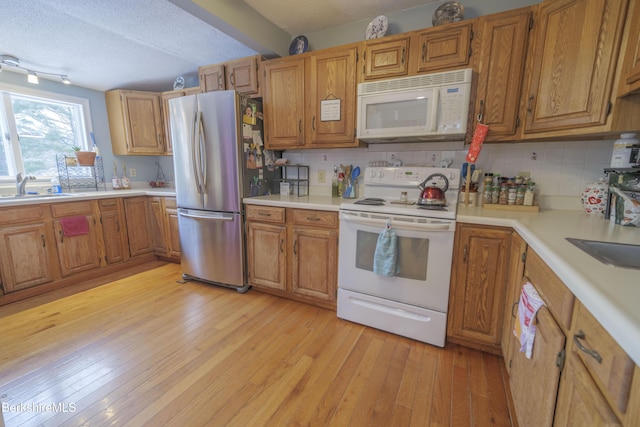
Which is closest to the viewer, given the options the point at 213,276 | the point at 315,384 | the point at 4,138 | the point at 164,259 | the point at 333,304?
the point at 315,384

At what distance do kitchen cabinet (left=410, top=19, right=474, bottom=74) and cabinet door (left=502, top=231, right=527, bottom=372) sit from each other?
120 cm

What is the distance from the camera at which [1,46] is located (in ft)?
7.39

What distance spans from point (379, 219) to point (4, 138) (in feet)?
12.7

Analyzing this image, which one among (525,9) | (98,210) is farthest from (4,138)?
(525,9)

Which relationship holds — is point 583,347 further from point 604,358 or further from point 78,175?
point 78,175

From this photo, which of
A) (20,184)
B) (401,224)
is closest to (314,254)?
(401,224)

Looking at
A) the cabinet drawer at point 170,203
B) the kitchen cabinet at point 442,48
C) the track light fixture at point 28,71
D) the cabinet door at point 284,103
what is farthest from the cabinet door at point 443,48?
the track light fixture at point 28,71

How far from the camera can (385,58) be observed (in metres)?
1.98

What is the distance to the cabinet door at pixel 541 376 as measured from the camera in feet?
2.70

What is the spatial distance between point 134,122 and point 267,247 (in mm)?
2629

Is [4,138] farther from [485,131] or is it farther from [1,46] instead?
[485,131]

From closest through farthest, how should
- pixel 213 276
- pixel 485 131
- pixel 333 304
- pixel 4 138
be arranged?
pixel 485 131 → pixel 333 304 → pixel 213 276 → pixel 4 138

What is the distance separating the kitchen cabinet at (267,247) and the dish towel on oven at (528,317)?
64.1 inches

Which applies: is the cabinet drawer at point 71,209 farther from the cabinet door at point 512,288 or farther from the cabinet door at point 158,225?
the cabinet door at point 512,288
